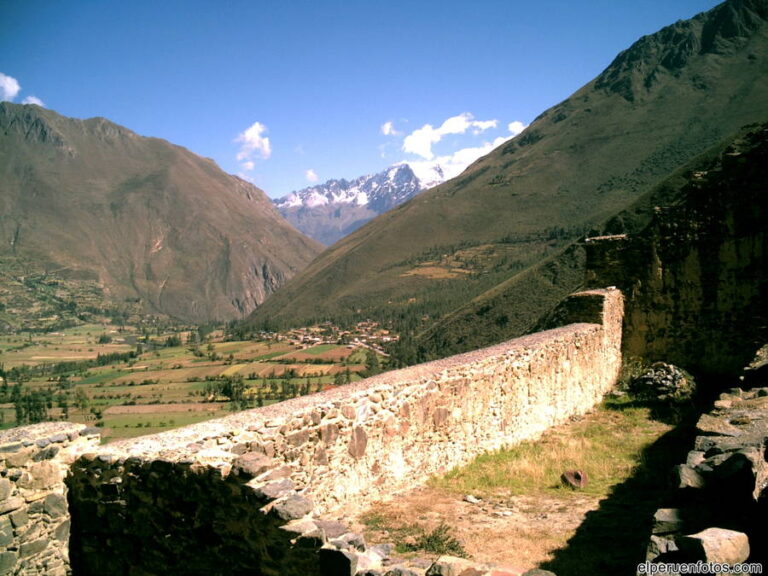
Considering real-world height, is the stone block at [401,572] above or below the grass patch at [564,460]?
above

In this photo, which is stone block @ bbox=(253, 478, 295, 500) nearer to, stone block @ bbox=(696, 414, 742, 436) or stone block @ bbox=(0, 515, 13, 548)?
stone block @ bbox=(0, 515, 13, 548)

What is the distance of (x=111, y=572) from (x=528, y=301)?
47.1 meters

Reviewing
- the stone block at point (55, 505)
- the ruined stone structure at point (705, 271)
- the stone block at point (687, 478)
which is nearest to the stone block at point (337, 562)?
the stone block at point (687, 478)

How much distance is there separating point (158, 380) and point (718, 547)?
8638 cm

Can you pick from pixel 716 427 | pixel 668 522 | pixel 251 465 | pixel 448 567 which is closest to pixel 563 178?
pixel 716 427

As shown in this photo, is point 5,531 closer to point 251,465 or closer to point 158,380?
point 251,465

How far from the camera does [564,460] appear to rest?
365 inches

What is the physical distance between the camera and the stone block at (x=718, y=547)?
3.33 meters

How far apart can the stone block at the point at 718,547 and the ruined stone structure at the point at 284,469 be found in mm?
2520

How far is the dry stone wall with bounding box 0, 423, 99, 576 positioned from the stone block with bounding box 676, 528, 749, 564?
6423 mm

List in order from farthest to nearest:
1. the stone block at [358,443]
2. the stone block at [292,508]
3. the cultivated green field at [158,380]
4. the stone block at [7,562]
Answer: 1. the cultivated green field at [158,380]
2. the stone block at [358,443]
3. the stone block at [7,562]
4. the stone block at [292,508]

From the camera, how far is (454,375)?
9.02 metres

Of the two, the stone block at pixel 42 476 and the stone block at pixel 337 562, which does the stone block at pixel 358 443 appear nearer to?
the stone block at pixel 337 562

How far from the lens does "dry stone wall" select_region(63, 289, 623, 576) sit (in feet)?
16.8
